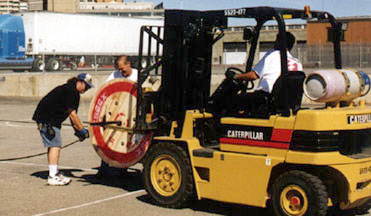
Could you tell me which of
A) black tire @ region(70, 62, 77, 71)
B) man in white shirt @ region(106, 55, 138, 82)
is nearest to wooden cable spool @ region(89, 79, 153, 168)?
man in white shirt @ region(106, 55, 138, 82)

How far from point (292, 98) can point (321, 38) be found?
62.0 meters

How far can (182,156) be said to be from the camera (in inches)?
321

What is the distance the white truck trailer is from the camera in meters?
→ 47.2

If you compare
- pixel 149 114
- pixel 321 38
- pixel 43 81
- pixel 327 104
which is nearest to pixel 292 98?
pixel 327 104

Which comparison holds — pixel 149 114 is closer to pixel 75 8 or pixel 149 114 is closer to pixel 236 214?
pixel 236 214

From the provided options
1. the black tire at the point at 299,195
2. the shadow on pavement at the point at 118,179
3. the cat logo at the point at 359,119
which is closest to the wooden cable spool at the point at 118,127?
the shadow on pavement at the point at 118,179

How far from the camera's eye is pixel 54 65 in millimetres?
50031

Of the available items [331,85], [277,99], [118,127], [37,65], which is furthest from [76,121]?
[37,65]

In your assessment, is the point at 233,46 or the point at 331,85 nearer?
the point at 331,85

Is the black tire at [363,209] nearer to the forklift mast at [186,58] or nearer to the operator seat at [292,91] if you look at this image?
the operator seat at [292,91]

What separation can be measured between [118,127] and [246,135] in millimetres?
2123

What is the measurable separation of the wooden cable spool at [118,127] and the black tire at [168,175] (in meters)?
0.34

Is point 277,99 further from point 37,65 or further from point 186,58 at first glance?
point 37,65

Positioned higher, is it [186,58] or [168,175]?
[186,58]
